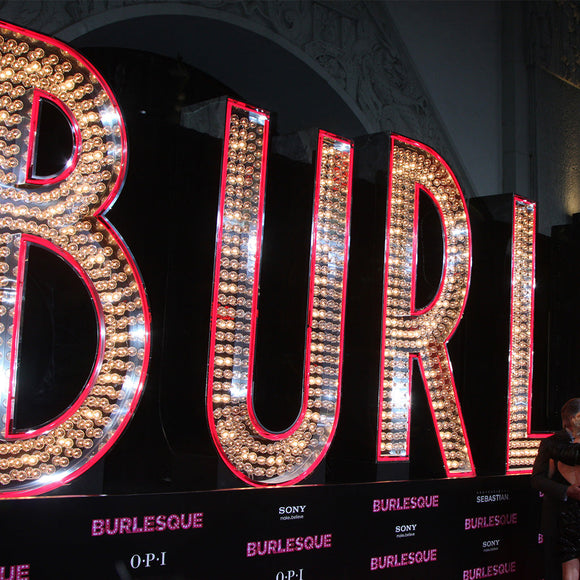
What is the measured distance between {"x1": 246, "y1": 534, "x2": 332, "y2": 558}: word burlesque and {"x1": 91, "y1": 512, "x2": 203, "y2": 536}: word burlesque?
34 centimetres

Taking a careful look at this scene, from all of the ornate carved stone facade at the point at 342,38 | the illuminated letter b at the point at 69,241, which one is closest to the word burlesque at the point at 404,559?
the illuminated letter b at the point at 69,241

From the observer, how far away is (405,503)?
Result: 4.34 meters

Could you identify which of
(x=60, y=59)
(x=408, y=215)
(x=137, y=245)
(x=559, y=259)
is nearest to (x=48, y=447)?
(x=137, y=245)

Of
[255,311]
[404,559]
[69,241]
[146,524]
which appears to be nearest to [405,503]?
[404,559]

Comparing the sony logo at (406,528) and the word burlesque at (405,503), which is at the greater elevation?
the word burlesque at (405,503)

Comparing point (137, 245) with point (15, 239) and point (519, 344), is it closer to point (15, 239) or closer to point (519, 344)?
point (15, 239)

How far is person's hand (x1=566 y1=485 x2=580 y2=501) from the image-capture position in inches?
161

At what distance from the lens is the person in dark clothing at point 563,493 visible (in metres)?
4.15

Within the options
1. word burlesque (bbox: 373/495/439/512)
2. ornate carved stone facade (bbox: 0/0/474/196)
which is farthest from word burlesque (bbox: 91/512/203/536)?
ornate carved stone facade (bbox: 0/0/474/196)

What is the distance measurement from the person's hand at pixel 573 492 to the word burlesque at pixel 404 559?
0.85 meters

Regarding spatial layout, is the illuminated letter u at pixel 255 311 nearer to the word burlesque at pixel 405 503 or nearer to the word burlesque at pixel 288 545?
the word burlesque at pixel 288 545

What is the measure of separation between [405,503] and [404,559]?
1.00 ft

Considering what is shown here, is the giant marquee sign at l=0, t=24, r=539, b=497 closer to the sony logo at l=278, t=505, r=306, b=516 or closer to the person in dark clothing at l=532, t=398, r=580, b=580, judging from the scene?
the sony logo at l=278, t=505, r=306, b=516

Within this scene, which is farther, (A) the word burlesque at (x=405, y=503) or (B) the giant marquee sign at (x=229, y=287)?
(A) the word burlesque at (x=405, y=503)
